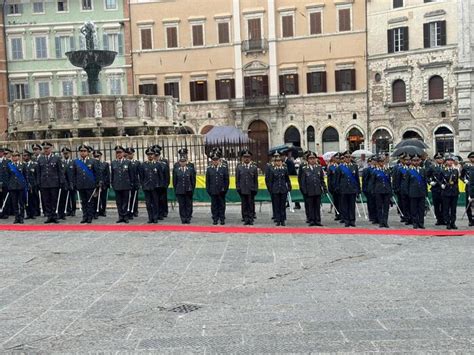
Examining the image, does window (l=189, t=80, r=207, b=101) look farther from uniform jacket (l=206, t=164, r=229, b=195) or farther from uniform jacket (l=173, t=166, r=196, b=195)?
uniform jacket (l=206, t=164, r=229, b=195)

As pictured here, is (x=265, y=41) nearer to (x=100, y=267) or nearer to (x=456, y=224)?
(x=456, y=224)

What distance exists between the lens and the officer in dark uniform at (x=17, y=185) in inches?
559

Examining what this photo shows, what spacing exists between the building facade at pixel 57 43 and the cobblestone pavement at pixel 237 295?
117ft

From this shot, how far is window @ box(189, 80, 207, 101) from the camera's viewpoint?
44.7m

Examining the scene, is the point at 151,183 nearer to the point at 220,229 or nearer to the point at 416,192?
the point at 220,229

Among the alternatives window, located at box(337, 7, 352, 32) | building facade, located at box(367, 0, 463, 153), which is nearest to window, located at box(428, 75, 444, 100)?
building facade, located at box(367, 0, 463, 153)

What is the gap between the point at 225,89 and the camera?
44.3 metres

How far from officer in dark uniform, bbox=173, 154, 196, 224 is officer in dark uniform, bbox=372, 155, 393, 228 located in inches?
158

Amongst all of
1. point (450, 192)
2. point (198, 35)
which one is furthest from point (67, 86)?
point (450, 192)

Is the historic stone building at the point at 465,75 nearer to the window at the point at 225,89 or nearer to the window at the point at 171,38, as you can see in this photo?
the window at the point at 225,89

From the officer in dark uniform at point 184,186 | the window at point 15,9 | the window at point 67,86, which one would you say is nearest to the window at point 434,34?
the window at point 67,86

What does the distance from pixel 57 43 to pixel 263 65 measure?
15.0 m

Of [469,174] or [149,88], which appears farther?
[149,88]

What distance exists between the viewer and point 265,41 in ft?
143
